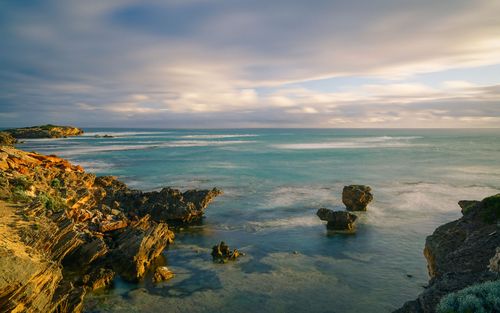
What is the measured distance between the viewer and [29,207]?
62.1 feet

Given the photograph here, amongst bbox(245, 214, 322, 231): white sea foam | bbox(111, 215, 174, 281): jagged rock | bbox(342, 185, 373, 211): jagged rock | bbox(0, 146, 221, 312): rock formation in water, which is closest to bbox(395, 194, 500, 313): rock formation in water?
bbox(0, 146, 221, 312): rock formation in water

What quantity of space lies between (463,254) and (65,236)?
18.9m

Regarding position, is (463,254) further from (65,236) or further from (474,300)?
(65,236)

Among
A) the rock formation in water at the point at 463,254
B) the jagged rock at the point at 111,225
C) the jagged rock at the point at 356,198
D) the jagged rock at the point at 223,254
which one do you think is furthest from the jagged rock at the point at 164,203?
the rock formation in water at the point at 463,254

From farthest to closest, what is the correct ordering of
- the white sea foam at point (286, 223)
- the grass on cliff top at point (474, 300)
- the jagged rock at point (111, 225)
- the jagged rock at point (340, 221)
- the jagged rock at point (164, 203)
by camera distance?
the jagged rock at point (164, 203)
the white sea foam at point (286, 223)
the jagged rock at point (340, 221)
the jagged rock at point (111, 225)
the grass on cliff top at point (474, 300)

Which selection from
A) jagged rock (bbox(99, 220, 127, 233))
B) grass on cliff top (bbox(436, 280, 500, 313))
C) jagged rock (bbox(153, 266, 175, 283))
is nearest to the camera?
grass on cliff top (bbox(436, 280, 500, 313))

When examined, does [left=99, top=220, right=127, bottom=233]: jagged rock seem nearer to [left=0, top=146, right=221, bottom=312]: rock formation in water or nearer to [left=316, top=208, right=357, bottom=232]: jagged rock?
[left=0, top=146, right=221, bottom=312]: rock formation in water

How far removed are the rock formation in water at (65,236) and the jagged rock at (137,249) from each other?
0.18ft

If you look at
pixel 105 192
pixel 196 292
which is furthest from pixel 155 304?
pixel 105 192

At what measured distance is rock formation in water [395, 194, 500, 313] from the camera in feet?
35.4

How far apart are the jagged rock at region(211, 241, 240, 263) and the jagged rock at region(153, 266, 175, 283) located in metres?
3.32

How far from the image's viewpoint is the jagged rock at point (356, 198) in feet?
111

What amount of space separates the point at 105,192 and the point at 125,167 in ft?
121

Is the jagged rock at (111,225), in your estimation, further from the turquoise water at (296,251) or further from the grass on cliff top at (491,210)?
the grass on cliff top at (491,210)
